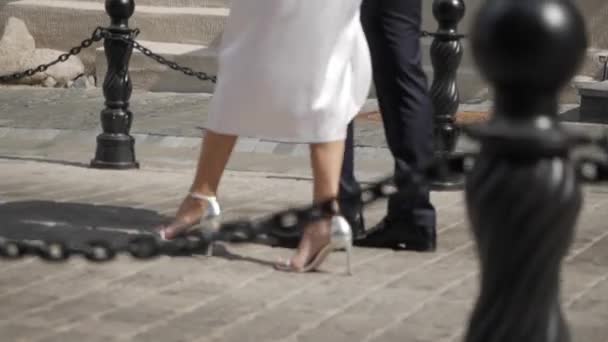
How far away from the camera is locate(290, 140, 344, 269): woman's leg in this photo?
236 inches

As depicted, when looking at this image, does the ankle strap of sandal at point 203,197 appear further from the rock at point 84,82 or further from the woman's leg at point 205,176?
the rock at point 84,82

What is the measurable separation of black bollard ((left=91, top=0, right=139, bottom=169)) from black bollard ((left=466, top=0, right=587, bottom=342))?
5.99 meters

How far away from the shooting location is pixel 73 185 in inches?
325

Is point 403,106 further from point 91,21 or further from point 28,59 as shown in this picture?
point 91,21

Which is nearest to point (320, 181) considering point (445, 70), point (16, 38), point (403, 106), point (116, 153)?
point (403, 106)

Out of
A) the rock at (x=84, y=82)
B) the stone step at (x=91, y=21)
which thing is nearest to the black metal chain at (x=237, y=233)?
the rock at (x=84, y=82)

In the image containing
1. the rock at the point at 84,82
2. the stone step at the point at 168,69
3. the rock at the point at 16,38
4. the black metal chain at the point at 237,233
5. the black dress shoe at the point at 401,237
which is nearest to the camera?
the black metal chain at the point at 237,233

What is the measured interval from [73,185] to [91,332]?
3282 millimetres

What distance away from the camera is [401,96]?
20.9 feet

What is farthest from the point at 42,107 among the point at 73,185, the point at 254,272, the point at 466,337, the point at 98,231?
the point at 466,337

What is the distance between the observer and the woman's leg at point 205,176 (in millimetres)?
6129

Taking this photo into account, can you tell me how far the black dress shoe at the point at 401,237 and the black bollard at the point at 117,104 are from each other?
2.63m

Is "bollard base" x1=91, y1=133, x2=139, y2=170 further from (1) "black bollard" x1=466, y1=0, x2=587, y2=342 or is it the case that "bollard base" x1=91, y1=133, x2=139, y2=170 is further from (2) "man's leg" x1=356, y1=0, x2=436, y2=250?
(1) "black bollard" x1=466, y1=0, x2=587, y2=342

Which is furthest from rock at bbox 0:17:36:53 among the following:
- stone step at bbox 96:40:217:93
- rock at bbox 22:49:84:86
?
stone step at bbox 96:40:217:93
